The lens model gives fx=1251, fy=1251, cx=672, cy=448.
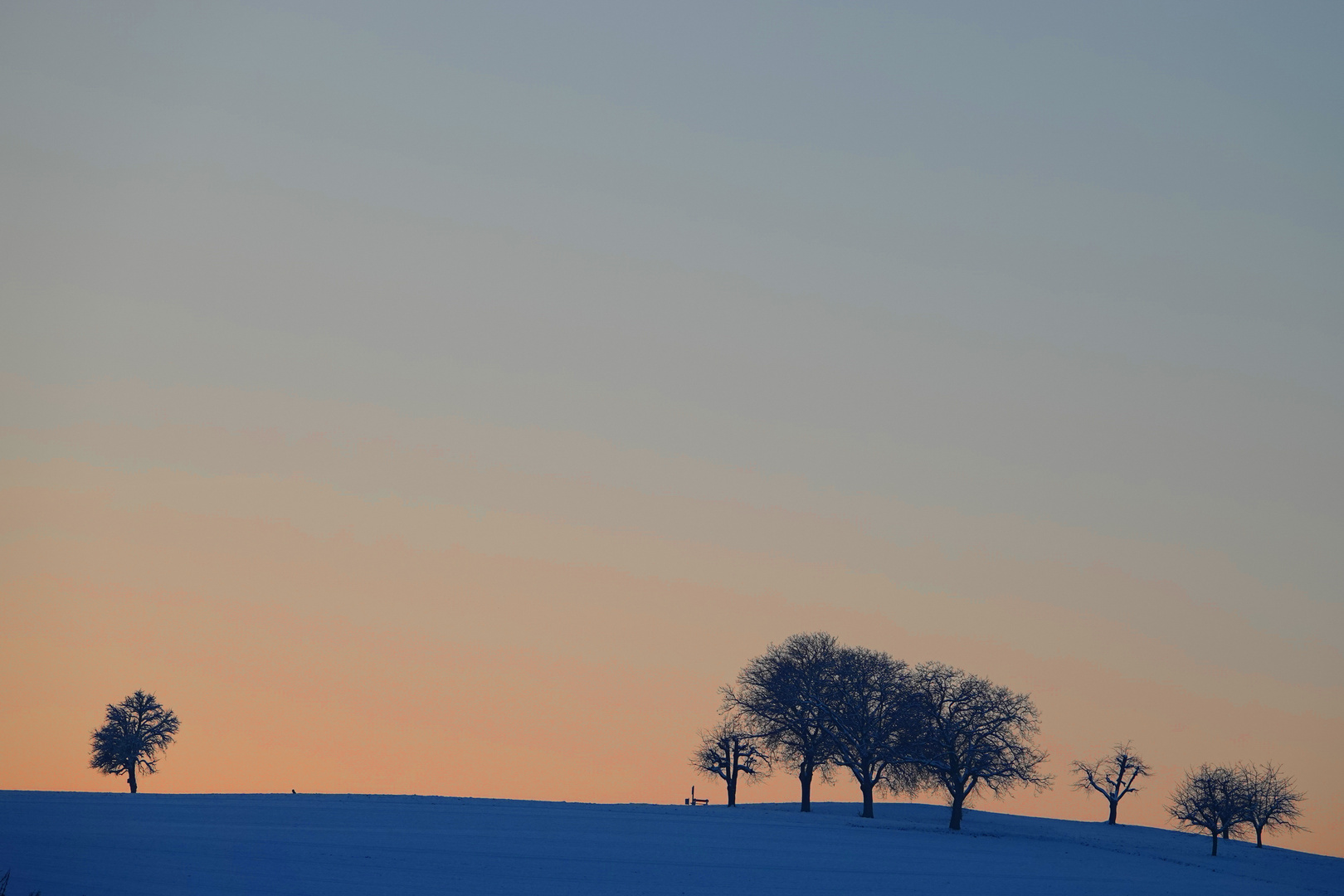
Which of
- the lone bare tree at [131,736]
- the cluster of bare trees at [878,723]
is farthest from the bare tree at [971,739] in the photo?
the lone bare tree at [131,736]

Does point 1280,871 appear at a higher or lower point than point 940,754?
lower

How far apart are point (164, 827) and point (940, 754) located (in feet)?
160

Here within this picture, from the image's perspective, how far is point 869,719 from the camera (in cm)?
8844

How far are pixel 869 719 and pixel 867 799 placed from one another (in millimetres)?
5647

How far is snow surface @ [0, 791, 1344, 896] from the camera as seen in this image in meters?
46.3

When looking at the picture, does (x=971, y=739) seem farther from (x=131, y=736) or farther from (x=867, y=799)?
(x=131, y=736)

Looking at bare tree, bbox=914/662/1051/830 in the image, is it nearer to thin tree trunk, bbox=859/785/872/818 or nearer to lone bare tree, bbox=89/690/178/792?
thin tree trunk, bbox=859/785/872/818

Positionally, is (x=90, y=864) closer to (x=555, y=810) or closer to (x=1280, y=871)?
(x=555, y=810)

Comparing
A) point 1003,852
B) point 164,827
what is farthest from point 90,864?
point 1003,852

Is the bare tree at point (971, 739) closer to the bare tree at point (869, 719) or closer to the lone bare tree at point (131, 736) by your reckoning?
the bare tree at point (869, 719)

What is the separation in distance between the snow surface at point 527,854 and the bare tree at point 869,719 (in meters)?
7.14

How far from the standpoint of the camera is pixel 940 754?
273 ft

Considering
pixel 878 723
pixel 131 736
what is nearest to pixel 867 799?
pixel 878 723

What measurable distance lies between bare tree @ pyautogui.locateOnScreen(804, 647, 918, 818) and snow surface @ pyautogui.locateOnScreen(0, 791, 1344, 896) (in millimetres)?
7136
